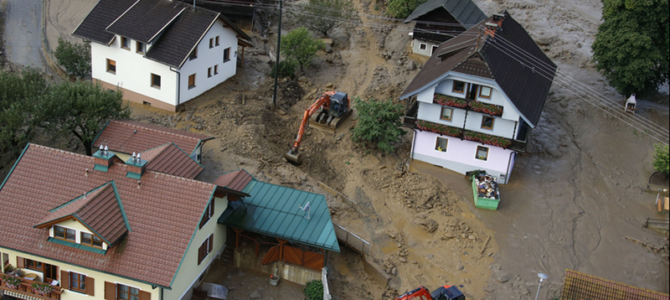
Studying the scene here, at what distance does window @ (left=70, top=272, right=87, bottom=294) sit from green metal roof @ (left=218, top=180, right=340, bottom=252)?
7871mm

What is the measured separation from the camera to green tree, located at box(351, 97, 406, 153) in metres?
49.0

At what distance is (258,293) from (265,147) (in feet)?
51.1

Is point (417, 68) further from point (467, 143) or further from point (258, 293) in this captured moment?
point (258, 293)

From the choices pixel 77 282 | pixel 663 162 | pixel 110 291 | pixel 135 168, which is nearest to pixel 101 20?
pixel 135 168

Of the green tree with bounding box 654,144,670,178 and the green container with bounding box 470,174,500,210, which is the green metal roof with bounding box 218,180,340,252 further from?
the green tree with bounding box 654,144,670,178

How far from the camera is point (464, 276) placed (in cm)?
3931

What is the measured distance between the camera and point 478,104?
4559 centimetres

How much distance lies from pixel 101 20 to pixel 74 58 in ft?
14.1

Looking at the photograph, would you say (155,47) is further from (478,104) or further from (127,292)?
(478,104)

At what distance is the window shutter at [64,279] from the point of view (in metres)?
32.1

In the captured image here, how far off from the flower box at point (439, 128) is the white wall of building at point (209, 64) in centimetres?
1855

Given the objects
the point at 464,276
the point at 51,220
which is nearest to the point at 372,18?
the point at 464,276

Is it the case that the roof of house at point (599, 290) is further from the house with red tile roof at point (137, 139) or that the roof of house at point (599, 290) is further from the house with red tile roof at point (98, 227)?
the house with red tile roof at point (137, 139)

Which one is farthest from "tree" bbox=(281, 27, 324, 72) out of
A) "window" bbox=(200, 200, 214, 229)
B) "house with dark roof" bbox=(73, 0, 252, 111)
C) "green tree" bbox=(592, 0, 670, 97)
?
"window" bbox=(200, 200, 214, 229)
